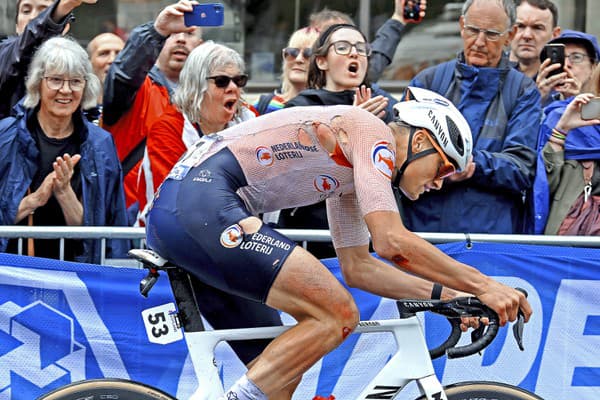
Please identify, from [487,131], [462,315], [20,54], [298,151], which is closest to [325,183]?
[298,151]

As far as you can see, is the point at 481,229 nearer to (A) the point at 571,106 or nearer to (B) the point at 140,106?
(A) the point at 571,106

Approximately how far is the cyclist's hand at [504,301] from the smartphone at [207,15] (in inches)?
107

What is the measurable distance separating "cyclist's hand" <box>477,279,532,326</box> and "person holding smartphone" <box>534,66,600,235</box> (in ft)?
6.70

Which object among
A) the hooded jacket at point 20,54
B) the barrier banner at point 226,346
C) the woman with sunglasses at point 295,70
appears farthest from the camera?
the woman with sunglasses at point 295,70

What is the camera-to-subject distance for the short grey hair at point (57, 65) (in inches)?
249

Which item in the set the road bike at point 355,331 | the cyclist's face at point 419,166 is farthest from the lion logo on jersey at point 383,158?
the road bike at point 355,331

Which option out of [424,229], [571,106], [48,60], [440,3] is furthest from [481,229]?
[440,3]

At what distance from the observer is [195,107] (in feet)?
21.0

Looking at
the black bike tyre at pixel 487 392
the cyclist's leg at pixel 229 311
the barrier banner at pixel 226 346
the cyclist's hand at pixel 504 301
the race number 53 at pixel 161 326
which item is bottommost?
the barrier banner at pixel 226 346

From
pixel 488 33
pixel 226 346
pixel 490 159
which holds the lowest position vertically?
pixel 226 346

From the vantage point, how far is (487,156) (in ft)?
20.3

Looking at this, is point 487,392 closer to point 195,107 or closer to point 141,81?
point 195,107

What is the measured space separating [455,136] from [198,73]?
229cm

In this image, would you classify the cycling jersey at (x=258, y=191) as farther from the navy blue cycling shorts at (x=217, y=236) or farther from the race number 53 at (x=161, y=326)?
the race number 53 at (x=161, y=326)
